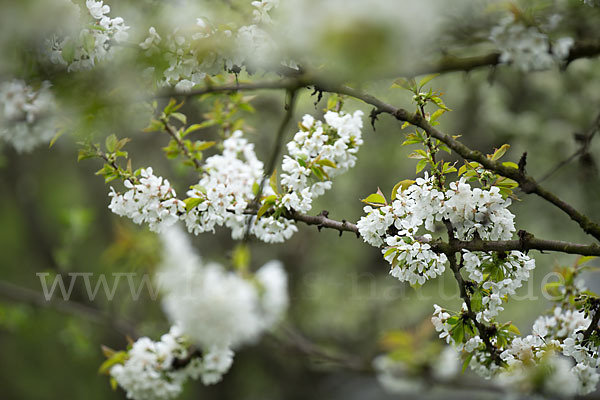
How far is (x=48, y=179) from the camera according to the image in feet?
A: 24.7

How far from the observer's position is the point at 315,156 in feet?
6.44

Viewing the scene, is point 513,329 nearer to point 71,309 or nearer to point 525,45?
point 525,45

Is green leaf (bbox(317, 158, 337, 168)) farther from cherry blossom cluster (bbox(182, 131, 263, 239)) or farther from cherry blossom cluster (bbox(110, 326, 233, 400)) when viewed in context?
cherry blossom cluster (bbox(110, 326, 233, 400))

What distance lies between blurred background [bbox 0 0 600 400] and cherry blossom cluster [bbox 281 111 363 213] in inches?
11.2

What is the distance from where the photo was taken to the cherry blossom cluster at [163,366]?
2133mm

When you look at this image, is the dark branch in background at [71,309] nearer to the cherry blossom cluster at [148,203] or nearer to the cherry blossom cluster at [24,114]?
the cherry blossom cluster at [24,114]

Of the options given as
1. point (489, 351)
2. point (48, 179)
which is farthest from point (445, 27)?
point (48, 179)

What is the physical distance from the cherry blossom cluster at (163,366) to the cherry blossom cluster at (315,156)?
0.75 m

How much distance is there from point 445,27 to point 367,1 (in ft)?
3.44

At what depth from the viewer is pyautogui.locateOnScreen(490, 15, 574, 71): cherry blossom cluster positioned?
151 cm

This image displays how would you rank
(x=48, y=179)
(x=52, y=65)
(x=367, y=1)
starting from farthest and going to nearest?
(x=48, y=179)
(x=52, y=65)
(x=367, y=1)

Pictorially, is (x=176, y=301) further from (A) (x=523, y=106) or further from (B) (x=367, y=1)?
(A) (x=523, y=106)

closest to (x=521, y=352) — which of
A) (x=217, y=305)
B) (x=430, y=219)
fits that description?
(x=430, y=219)

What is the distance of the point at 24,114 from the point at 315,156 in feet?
3.82
